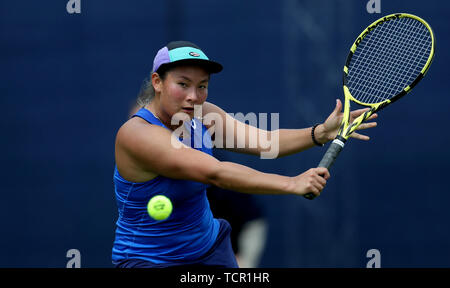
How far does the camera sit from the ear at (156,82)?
2.93m

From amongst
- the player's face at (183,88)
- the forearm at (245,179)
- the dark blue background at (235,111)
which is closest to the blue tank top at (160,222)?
the player's face at (183,88)

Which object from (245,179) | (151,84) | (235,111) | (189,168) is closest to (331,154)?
(245,179)

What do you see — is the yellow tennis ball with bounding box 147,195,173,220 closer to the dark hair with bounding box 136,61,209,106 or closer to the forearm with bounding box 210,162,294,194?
the forearm with bounding box 210,162,294,194

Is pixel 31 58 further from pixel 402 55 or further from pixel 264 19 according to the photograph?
pixel 402 55

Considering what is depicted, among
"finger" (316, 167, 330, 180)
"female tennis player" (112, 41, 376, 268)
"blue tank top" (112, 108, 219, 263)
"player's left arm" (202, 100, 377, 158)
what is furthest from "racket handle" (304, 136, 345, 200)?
"blue tank top" (112, 108, 219, 263)

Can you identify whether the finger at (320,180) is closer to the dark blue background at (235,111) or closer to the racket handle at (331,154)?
the racket handle at (331,154)

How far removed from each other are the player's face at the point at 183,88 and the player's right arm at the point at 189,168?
0.52ft

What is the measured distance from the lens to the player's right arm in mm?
2518

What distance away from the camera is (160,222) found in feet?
9.48

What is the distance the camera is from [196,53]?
2842mm

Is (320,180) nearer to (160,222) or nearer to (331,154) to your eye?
(331,154)

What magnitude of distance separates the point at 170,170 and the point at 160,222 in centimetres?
34

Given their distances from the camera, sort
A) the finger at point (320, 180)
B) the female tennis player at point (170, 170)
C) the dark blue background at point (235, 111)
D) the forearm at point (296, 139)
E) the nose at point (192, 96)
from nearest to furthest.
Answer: the finger at point (320, 180) → the female tennis player at point (170, 170) → the nose at point (192, 96) → the forearm at point (296, 139) → the dark blue background at point (235, 111)
